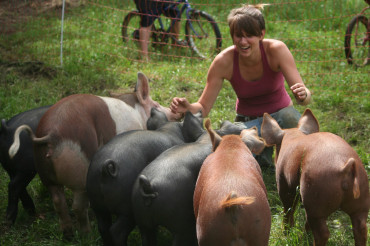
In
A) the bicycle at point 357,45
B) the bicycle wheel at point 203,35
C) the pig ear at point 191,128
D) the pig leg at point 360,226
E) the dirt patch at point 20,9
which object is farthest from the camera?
the dirt patch at point 20,9

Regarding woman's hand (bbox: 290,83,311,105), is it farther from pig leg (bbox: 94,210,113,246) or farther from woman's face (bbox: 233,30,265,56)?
pig leg (bbox: 94,210,113,246)

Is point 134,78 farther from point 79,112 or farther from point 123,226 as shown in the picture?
point 123,226

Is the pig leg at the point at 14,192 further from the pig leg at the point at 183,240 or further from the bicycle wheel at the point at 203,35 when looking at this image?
the bicycle wheel at the point at 203,35

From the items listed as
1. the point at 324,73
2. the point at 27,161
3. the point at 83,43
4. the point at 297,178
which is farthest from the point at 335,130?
the point at 83,43

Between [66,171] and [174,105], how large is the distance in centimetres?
116

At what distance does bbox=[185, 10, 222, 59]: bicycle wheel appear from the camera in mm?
8086

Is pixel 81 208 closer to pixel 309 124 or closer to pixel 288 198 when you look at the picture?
pixel 288 198

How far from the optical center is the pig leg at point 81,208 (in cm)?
383

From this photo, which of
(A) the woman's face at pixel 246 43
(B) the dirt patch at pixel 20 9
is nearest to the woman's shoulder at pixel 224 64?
(A) the woman's face at pixel 246 43

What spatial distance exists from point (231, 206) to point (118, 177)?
1.14 metres

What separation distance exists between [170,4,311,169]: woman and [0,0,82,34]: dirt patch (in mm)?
5646

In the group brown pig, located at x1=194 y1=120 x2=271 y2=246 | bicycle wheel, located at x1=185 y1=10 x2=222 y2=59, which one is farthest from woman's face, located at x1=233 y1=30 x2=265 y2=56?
bicycle wheel, located at x1=185 y1=10 x2=222 y2=59

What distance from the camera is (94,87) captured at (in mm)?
6855

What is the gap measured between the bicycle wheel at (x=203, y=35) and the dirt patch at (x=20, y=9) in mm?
3165
